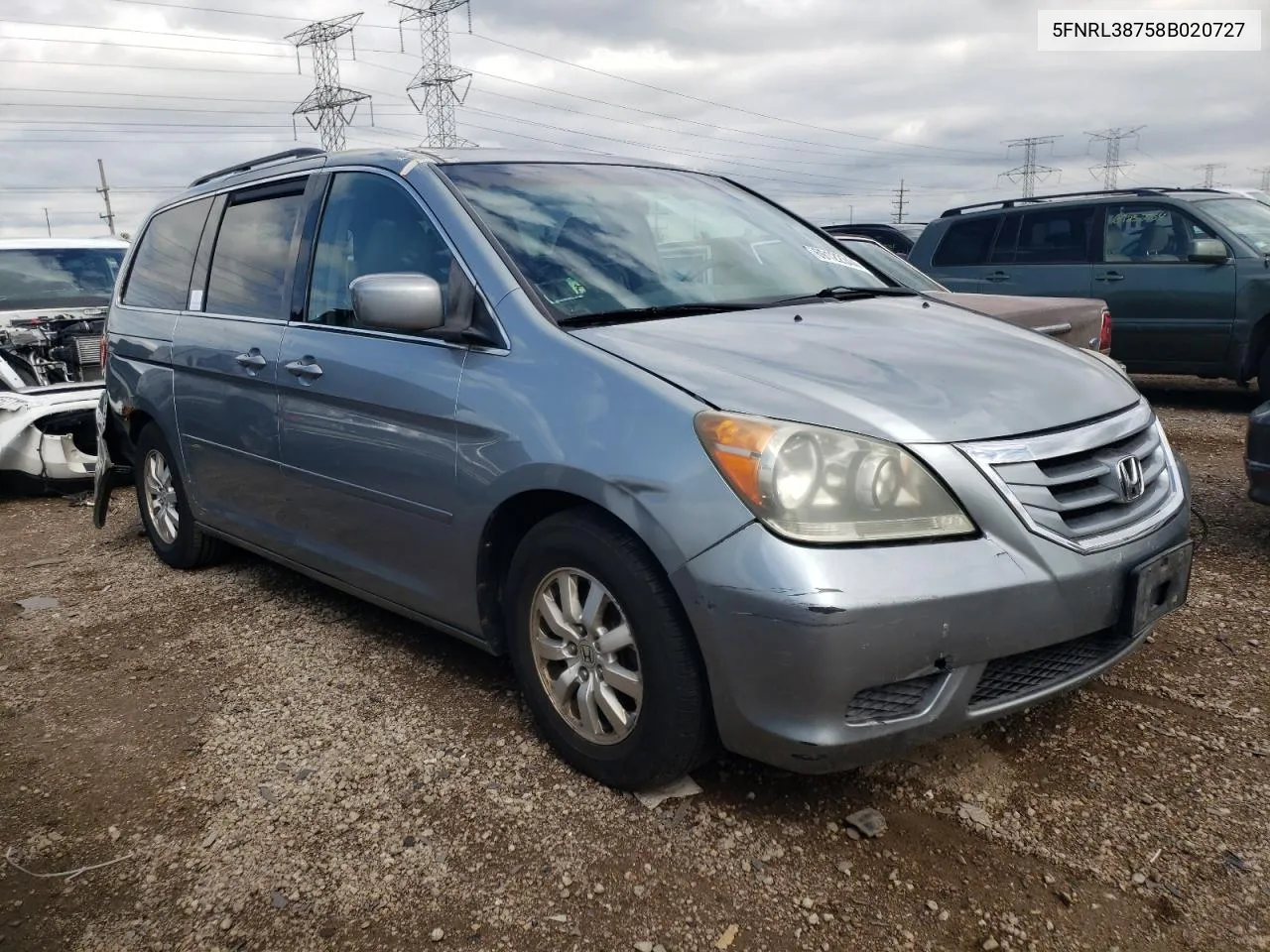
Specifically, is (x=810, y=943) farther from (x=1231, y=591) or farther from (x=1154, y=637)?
(x=1231, y=591)

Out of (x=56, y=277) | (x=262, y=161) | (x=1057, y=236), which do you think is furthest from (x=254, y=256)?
(x=1057, y=236)

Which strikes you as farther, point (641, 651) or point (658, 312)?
point (658, 312)

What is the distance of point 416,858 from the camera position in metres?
2.53

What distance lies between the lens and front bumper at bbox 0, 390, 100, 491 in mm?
6883

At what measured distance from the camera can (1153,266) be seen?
27.9 feet

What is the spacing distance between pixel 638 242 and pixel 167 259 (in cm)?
278

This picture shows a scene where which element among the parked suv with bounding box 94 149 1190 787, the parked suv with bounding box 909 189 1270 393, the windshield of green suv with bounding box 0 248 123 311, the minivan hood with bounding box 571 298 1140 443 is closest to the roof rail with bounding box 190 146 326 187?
the parked suv with bounding box 94 149 1190 787

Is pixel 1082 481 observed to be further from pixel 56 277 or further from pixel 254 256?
pixel 56 277

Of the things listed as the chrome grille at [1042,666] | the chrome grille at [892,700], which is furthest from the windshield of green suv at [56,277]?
the chrome grille at [1042,666]

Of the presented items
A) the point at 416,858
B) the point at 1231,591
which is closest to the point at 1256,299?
the point at 1231,591

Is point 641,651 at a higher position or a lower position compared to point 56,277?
lower

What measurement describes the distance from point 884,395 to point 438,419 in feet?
4.19

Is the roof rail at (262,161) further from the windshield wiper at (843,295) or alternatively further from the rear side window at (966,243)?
the rear side window at (966,243)

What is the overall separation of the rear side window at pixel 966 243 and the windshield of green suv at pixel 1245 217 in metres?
1.83
